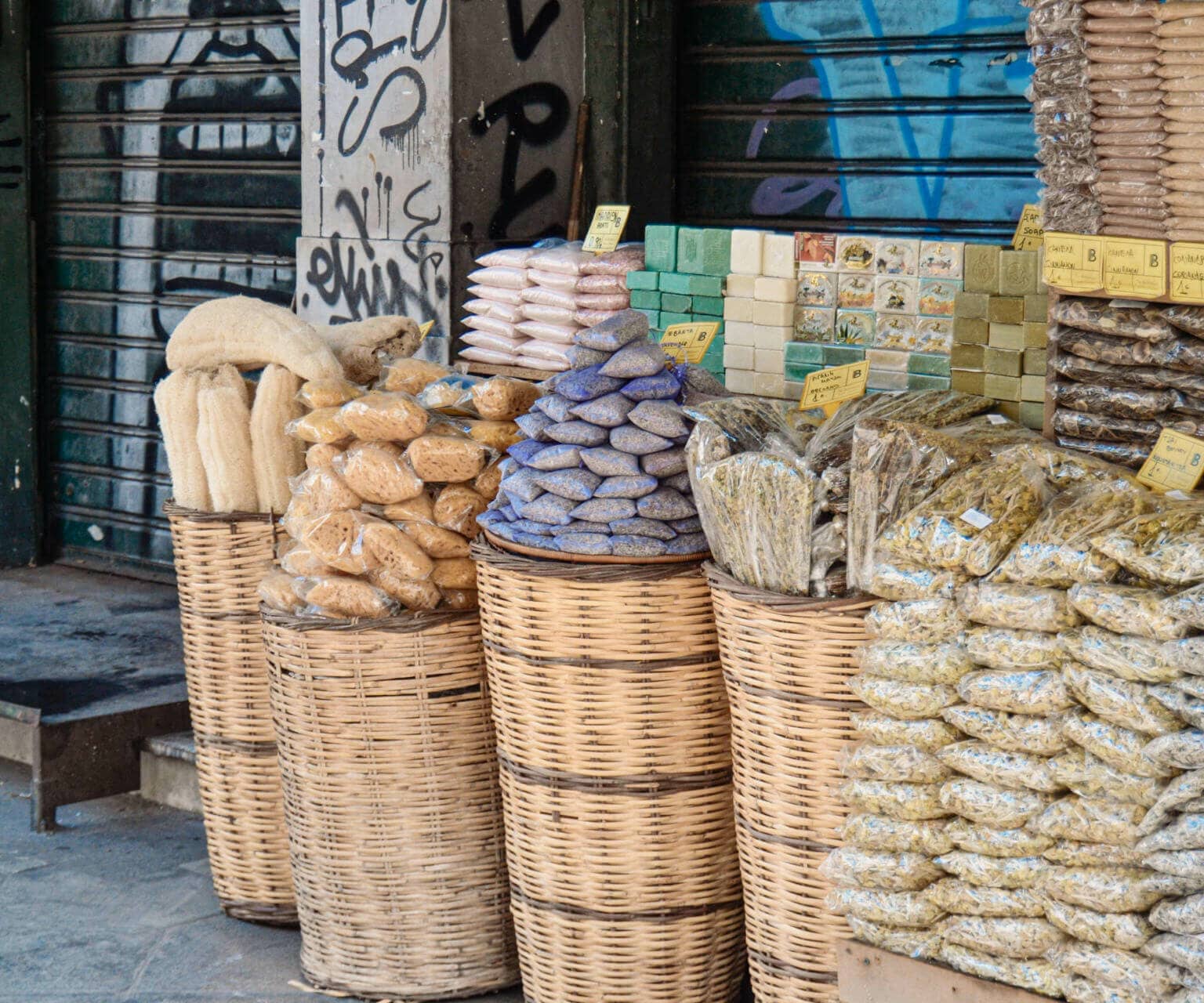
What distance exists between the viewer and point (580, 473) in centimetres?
301

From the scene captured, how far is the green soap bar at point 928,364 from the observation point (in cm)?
364

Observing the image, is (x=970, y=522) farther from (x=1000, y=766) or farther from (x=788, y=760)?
(x=788, y=760)

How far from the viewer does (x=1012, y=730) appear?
7.88 feet

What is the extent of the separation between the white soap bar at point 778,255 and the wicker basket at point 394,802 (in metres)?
1.16

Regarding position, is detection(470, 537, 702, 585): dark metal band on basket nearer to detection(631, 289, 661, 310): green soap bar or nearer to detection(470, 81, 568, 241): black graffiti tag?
detection(631, 289, 661, 310): green soap bar

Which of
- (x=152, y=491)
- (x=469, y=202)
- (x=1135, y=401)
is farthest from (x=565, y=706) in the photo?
(x=152, y=491)

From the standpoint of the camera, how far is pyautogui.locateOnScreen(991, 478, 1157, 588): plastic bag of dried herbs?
2.37 meters

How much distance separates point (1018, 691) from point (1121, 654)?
0.54 ft

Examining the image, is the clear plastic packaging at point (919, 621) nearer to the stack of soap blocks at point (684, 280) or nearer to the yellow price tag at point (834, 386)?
the yellow price tag at point (834, 386)

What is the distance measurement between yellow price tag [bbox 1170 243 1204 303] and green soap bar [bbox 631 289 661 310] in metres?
1.68

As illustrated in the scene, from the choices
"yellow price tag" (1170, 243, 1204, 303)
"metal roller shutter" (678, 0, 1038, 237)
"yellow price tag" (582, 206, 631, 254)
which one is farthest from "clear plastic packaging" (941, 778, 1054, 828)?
"metal roller shutter" (678, 0, 1038, 237)

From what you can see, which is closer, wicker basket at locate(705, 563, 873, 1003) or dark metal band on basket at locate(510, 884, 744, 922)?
wicker basket at locate(705, 563, 873, 1003)

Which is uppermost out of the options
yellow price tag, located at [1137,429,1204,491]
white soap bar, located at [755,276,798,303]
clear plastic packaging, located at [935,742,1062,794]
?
white soap bar, located at [755,276,798,303]

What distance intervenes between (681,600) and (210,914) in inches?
67.2
